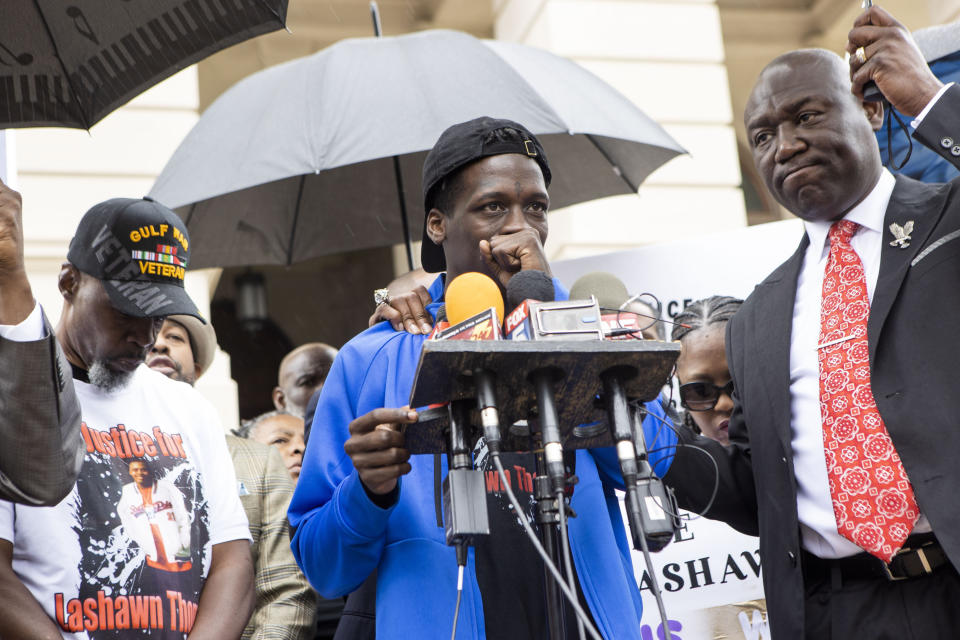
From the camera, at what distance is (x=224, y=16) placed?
359 cm

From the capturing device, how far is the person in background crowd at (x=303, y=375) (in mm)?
6488

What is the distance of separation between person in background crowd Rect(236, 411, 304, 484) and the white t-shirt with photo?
2.05 meters

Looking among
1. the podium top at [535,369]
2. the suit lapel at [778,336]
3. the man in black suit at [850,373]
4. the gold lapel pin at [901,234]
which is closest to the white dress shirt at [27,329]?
the podium top at [535,369]

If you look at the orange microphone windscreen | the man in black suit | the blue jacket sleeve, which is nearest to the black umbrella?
the blue jacket sleeve

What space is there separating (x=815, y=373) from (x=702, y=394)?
3.96 ft

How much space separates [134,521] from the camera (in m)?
3.46

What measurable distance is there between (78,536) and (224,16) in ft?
5.37

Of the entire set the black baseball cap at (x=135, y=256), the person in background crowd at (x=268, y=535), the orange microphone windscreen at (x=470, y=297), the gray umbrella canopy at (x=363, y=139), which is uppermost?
the gray umbrella canopy at (x=363, y=139)

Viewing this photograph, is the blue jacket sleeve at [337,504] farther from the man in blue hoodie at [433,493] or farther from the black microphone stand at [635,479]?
the black microphone stand at [635,479]

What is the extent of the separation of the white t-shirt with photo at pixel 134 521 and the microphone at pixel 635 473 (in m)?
1.76

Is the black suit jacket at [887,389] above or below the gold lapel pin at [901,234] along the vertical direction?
below

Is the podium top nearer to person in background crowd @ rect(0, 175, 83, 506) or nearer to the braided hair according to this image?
person in background crowd @ rect(0, 175, 83, 506)

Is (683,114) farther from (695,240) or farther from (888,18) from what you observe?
(888,18)

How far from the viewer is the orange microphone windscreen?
7.86 ft
